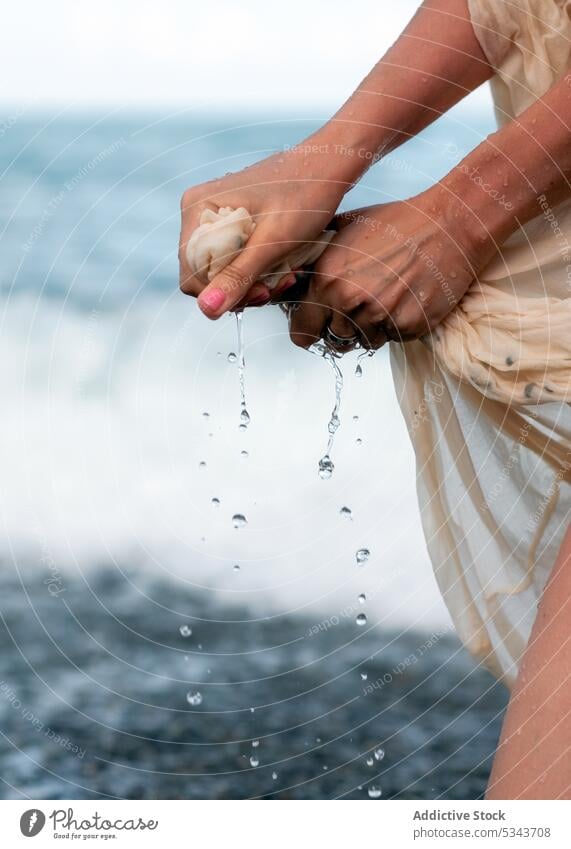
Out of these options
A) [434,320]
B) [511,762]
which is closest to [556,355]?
[434,320]

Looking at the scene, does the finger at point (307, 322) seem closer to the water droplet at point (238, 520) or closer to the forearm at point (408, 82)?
the forearm at point (408, 82)

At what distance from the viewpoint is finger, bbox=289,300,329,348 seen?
65 cm

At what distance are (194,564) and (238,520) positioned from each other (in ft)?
0.37

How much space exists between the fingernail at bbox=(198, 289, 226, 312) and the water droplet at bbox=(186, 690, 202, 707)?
0.72 metres

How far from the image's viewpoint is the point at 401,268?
24.8 inches

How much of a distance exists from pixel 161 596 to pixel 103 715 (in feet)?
0.89

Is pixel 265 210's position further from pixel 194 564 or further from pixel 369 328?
pixel 194 564

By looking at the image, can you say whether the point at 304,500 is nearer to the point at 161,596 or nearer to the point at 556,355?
the point at 161,596

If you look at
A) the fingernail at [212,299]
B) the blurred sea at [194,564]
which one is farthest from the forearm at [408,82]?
the blurred sea at [194,564]

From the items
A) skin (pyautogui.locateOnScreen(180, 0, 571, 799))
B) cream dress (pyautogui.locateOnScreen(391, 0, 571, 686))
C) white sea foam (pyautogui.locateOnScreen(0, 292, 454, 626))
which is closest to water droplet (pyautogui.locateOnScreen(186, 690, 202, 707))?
white sea foam (pyautogui.locateOnScreen(0, 292, 454, 626))

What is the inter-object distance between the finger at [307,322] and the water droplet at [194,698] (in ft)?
2.18

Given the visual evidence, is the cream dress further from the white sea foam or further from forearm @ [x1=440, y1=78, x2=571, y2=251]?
the white sea foam

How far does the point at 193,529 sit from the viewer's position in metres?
1.69

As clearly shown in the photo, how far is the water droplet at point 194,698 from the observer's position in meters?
1.24
